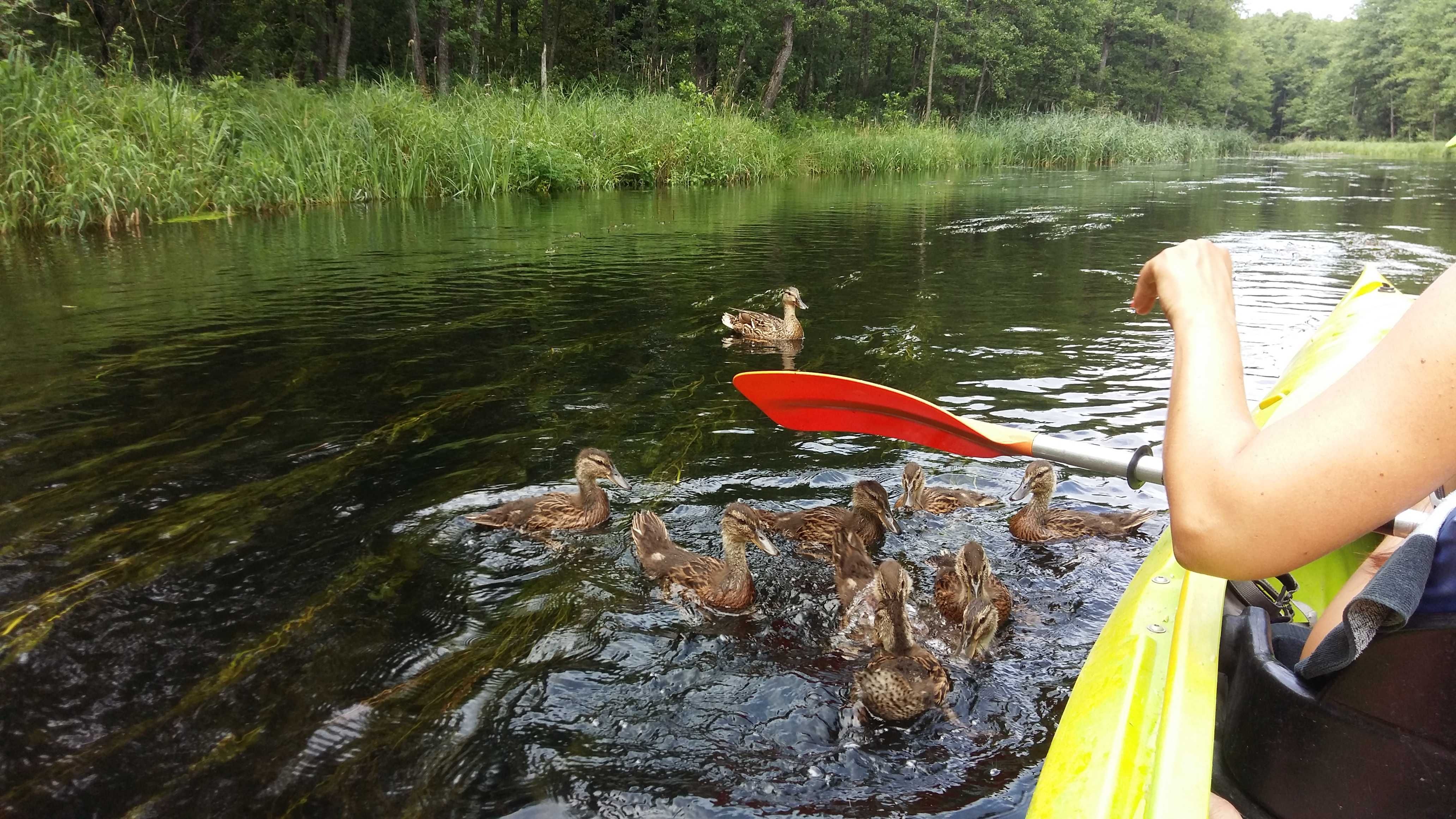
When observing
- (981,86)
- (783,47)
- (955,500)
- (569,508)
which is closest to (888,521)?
(955,500)

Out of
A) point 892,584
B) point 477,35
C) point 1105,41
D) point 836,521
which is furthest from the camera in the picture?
point 1105,41

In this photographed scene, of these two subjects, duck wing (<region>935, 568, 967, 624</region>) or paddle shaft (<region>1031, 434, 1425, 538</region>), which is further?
duck wing (<region>935, 568, 967, 624</region>)

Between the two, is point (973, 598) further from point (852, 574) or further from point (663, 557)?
point (663, 557)

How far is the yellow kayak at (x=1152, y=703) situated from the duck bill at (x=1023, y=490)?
1.67 meters

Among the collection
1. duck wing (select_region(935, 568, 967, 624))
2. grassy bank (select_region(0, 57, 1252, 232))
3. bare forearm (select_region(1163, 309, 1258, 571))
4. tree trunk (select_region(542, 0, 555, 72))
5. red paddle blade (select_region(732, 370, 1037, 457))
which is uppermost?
tree trunk (select_region(542, 0, 555, 72))

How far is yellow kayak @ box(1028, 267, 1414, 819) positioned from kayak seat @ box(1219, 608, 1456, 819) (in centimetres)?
12

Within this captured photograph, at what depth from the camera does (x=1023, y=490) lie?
17.1ft

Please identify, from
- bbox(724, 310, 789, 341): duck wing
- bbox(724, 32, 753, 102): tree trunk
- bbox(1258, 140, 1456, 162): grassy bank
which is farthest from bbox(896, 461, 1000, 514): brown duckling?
Answer: bbox(1258, 140, 1456, 162): grassy bank

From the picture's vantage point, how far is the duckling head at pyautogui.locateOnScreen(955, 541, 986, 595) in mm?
3971

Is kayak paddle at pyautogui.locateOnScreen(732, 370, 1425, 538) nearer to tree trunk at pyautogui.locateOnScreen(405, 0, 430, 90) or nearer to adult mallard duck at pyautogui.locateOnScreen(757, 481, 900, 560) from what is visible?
adult mallard duck at pyautogui.locateOnScreen(757, 481, 900, 560)

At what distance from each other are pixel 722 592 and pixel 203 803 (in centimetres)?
214

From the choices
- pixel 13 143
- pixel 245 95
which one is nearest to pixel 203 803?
pixel 13 143

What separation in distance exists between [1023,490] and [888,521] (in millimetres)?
918

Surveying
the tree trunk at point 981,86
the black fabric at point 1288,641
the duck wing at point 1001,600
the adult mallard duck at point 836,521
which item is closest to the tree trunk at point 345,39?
the adult mallard duck at point 836,521
